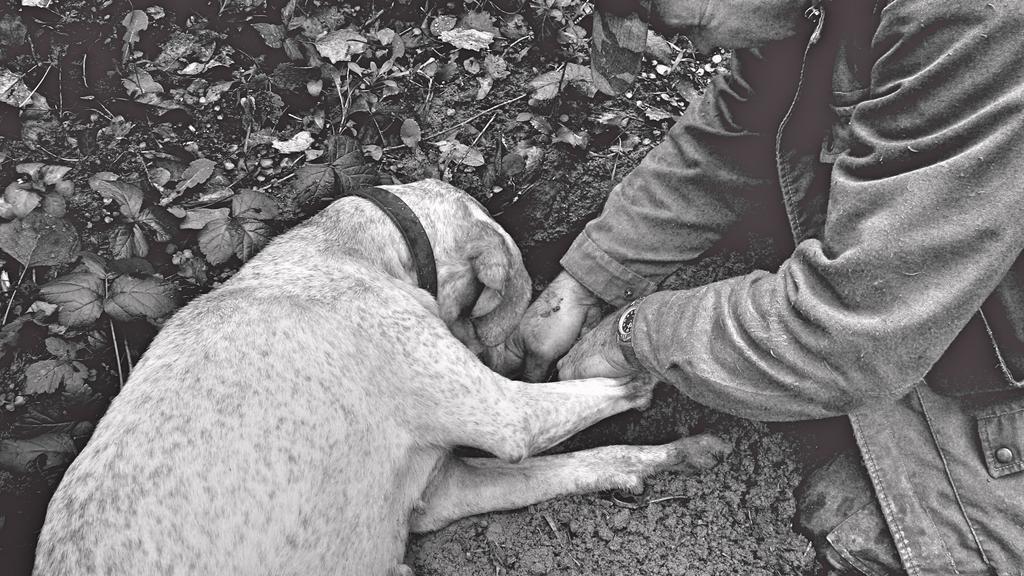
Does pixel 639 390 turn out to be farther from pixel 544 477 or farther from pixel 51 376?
pixel 51 376

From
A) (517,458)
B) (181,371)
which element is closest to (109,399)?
(181,371)

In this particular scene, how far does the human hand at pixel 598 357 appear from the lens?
3158mm

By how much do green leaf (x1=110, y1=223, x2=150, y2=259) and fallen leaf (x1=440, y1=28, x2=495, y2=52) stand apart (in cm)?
190

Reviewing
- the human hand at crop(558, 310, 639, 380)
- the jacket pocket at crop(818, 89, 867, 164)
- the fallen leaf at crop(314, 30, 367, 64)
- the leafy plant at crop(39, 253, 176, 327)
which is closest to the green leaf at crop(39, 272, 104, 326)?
the leafy plant at crop(39, 253, 176, 327)

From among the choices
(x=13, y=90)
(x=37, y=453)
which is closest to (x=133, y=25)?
(x=13, y=90)

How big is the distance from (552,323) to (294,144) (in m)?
1.66

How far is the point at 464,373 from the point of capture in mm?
2965

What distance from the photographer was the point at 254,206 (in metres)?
3.67

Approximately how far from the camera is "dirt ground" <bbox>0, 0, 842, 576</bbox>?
3.08m

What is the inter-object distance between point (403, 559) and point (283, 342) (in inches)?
40.2

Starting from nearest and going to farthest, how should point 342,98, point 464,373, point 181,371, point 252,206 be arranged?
1. point 181,371
2. point 464,373
3. point 252,206
4. point 342,98

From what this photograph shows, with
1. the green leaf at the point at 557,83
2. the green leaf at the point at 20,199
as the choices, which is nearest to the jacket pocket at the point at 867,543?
the green leaf at the point at 557,83

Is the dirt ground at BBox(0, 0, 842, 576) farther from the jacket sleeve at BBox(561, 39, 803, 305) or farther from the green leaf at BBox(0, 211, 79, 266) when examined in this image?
the jacket sleeve at BBox(561, 39, 803, 305)

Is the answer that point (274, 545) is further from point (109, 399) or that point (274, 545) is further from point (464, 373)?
point (109, 399)
